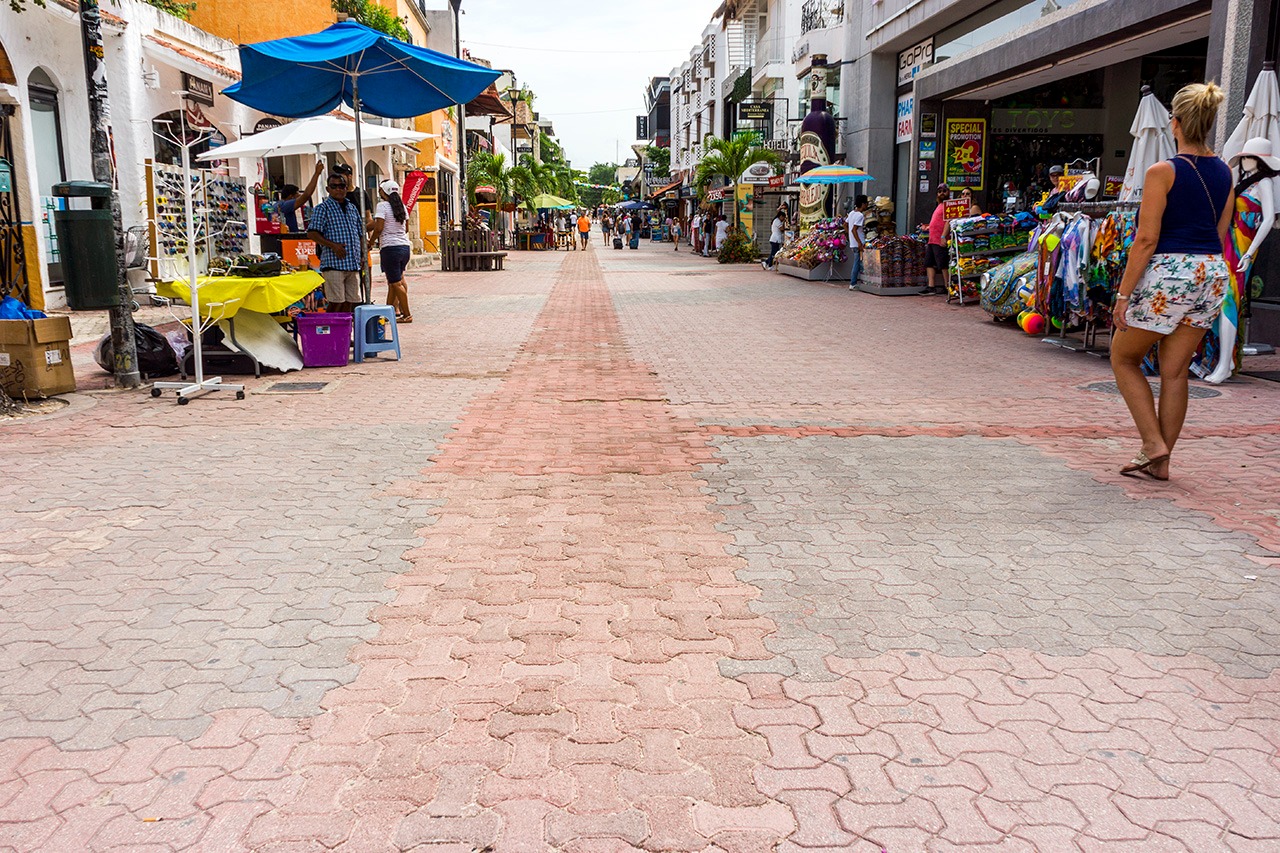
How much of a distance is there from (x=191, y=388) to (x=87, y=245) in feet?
4.19

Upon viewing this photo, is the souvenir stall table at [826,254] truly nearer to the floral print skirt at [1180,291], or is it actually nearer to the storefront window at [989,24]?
the storefront window at [989,24]

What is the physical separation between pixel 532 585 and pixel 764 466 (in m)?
2.19

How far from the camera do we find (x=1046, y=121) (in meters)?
20.6

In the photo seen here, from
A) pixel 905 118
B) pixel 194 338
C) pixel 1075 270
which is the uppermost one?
pixel 905 118

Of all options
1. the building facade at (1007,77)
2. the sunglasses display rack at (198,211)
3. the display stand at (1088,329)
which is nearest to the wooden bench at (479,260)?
the sunglasses display rack at (198,211)

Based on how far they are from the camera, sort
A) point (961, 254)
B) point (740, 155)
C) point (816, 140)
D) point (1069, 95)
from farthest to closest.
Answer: point (740, 155) < point (816, 140) < point (1069, 95) < point (961, 254)

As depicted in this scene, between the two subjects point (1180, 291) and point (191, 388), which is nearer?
point (1180, 291)

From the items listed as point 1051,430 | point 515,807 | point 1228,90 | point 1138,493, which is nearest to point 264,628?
→ point 515,807

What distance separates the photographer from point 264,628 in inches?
136

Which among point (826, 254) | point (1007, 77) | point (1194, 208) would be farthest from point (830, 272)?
point (1194, 208)

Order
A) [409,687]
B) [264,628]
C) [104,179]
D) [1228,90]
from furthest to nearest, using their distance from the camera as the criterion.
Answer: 1. [1228,90]
2. [104,179]
3. [264,628]
4. [409,687]

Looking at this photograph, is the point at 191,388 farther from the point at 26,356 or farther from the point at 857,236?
the point at 857,236

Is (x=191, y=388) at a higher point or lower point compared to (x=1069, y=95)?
lower

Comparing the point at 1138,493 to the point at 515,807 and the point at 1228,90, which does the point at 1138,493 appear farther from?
the point at 1228,90
